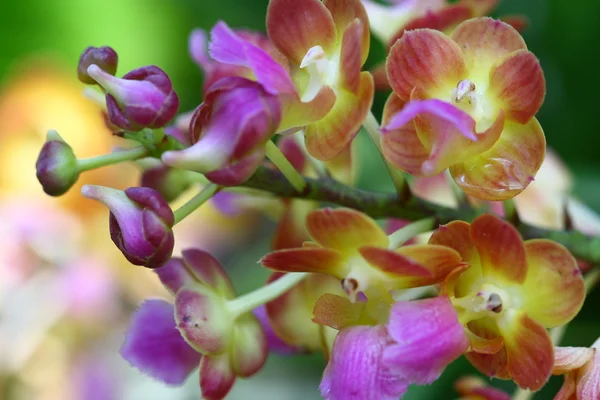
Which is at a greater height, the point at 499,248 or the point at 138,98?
the point at 138,98

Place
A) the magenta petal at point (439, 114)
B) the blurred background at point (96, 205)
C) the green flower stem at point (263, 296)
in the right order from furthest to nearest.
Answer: the blurred background at point (96, 205)
the green flower stem at point (263, 296)
the magenta petal at point (439, 114)

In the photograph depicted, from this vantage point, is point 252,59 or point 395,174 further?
point 395,174

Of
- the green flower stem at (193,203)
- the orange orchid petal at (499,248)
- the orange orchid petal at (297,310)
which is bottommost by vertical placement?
the orange orchid petal at (297,310)

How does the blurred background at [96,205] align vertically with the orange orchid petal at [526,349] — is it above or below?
below

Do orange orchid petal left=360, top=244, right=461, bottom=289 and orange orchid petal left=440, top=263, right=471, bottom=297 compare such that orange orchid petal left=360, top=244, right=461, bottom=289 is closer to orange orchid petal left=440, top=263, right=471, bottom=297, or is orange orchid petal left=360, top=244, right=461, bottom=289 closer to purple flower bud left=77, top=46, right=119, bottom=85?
orange orchid petal left=440, top=263, right=471, bottom=297

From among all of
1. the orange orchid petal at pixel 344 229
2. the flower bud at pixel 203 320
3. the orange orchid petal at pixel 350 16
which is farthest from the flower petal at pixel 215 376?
the orange orchid petal at pixel 350 16

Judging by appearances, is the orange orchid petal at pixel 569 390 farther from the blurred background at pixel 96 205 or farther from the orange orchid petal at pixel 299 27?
the blurred background at pixel 96 205

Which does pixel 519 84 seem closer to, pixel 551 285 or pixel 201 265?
pixel 551 285

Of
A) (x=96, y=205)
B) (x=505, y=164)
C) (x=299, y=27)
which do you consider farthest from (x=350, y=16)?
(x=96, y=205)
